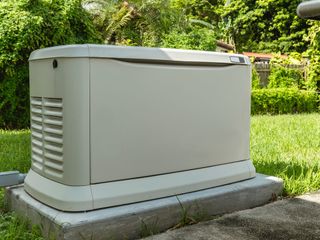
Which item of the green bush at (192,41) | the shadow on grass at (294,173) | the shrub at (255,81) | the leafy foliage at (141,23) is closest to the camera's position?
the shadow on grass at (294,173)

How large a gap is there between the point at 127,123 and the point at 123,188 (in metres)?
0.31

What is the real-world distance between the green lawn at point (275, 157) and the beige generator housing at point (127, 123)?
0.69 feet

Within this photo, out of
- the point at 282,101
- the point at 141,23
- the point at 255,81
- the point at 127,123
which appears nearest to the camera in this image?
the point at 127,123

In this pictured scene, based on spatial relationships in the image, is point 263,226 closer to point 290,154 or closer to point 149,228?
point 149,228

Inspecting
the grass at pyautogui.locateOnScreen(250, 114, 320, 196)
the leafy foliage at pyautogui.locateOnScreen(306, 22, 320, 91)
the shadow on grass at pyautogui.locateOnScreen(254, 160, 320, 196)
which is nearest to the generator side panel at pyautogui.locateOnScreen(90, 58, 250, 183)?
the shadow on grass at pyautogui.locateOnScreen(254, 160, 320, 196)

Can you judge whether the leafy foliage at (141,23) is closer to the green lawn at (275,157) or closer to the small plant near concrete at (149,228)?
the green lawn at (275,157)

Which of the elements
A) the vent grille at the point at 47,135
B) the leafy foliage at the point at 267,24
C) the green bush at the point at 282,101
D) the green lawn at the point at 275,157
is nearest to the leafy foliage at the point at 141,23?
the green bush at the point at 282,101

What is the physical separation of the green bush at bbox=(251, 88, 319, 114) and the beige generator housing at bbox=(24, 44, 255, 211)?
7663 mm

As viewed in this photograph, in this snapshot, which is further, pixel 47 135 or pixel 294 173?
pixel 294 173

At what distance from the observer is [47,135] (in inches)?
82.7

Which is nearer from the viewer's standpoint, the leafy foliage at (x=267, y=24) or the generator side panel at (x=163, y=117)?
the generator side panel at (x=163, y=117)

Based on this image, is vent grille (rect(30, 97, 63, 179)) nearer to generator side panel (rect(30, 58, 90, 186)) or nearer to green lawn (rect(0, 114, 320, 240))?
generator side panel (rect(30, 58, 90, 186))

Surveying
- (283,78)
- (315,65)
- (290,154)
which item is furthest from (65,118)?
(283,78)

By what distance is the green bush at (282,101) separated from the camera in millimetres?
9938
